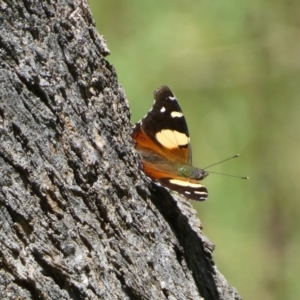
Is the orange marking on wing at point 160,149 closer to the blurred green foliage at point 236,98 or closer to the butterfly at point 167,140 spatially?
the butterfly at point 167,140

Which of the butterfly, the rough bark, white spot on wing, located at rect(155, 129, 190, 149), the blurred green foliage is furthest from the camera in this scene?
the blurred green foliage

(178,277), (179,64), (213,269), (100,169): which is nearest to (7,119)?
(100,169)

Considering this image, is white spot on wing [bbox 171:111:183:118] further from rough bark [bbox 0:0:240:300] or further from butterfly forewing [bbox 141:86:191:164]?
rough bark [bbox 0:0:240:300]

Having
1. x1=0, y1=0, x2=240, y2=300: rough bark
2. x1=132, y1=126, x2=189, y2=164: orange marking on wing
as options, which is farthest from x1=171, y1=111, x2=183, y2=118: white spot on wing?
x1=0, y1=0, x2=240, y2=300: rough bark

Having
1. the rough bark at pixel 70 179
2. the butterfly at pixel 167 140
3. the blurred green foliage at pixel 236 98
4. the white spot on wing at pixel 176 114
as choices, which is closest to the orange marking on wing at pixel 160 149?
the butterfly at pixel 167 140

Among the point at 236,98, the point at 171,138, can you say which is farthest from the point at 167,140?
the point at 236,98

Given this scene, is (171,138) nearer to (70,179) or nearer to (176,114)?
(176,114)

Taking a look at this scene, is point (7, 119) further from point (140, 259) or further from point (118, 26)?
point (118, 26)
